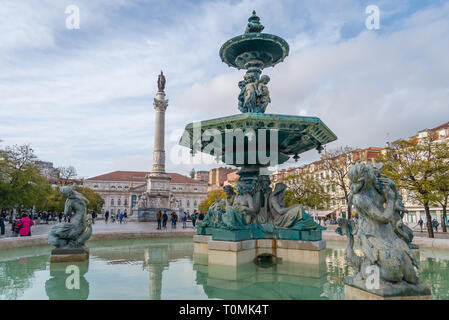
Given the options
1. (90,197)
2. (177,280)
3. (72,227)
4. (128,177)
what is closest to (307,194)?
(72,227)

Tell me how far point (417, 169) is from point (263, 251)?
13981mm

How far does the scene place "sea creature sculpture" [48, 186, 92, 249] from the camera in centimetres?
710

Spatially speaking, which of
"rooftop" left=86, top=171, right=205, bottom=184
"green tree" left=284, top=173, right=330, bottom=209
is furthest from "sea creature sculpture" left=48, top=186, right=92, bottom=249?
"rooftop" left=86, top=171, right=205, bottom=184

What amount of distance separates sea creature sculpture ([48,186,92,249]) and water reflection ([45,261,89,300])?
0.52 metres

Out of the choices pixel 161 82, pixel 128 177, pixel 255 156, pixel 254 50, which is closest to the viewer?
pixel 255 156

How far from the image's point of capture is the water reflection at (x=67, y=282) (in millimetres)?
4434

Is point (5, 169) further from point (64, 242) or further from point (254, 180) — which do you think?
point (254, 180)

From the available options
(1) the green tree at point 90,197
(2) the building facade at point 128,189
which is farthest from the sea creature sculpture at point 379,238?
(2) the building facade at point 128,189

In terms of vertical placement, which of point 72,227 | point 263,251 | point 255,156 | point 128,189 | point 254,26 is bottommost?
point 263,251

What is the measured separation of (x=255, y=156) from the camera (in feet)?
26.5

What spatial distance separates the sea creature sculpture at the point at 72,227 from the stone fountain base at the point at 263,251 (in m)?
3.03

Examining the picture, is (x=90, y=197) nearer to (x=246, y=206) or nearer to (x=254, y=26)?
(x=254, y=26)

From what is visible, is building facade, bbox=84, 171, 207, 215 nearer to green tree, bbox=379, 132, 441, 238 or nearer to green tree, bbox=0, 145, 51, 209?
green tree, bbox=0, 145, 51, 209

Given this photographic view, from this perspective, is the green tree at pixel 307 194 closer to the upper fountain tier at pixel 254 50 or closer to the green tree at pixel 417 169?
the green tree at pixel 417 169
